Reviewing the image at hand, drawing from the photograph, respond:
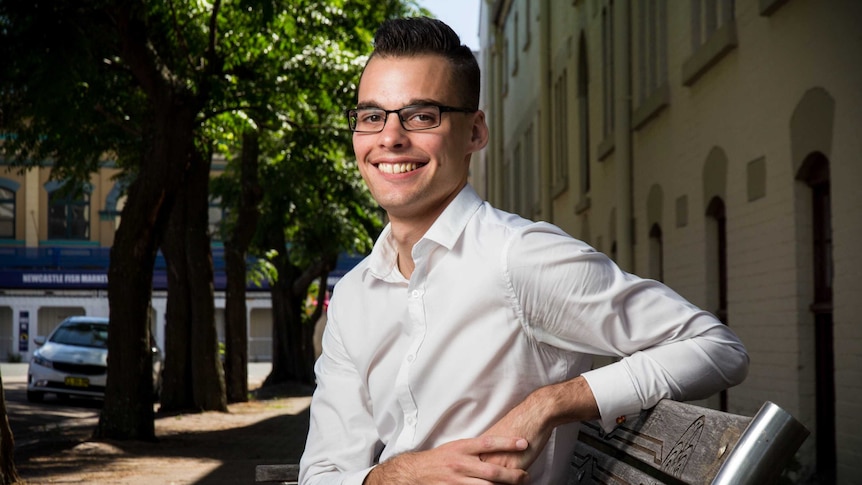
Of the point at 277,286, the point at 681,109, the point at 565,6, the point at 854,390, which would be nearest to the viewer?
the point at 854,390

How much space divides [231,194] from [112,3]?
59.6 feet

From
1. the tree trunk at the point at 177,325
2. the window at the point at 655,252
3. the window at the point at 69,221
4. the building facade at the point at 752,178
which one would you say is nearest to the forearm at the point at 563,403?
the building facade at the point at 752,178

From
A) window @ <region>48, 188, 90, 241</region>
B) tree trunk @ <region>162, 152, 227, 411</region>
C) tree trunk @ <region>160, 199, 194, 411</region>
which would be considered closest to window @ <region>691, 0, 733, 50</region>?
tree trunk @ <region>162, 152, 227, 411</region>

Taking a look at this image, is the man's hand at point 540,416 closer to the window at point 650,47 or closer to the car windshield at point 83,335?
the window at point 650,47

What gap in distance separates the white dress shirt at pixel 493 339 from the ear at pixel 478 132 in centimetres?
14

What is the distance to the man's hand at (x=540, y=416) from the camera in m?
2.60

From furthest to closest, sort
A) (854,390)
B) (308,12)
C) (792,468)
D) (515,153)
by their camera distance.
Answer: (515,153), (308,12), (792,468), (854,390)

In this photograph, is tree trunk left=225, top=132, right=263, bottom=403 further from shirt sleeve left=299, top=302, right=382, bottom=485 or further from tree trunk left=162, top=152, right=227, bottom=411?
shirt sleeve left=299, top=302, right=382, bottom=485

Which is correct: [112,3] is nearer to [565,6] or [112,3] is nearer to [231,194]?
[565,6]

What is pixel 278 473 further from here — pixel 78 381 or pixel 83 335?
pixel 83 335

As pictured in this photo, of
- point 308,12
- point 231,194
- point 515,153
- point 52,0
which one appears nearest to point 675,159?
point 52,0

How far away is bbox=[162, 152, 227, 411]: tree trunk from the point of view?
2161 centimetres

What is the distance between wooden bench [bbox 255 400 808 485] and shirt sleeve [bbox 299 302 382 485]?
0.52 metres

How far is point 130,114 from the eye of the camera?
20578 millimetres
